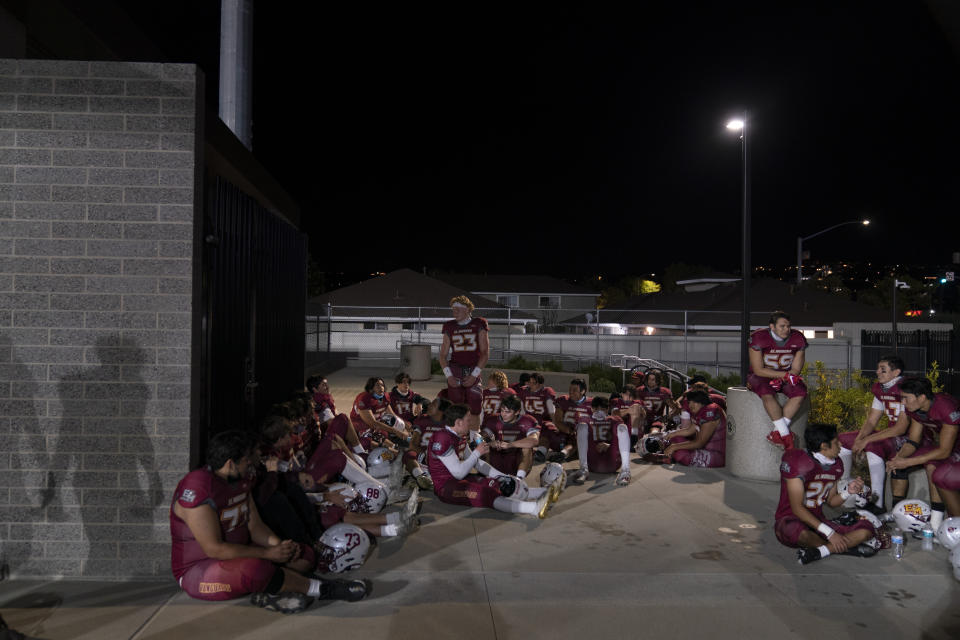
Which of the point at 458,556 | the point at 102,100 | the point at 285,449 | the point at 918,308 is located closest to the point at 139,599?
the point at 285,449

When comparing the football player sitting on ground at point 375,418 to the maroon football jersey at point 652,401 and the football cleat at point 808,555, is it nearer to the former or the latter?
the maroon football jersey at point 652,401

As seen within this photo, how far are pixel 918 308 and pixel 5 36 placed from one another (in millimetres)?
71729

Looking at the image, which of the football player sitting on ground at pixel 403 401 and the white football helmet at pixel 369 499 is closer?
the white football helmet at pixel 369 499

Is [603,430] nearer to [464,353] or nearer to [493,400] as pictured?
[493,400]

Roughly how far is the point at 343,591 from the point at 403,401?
6.40 m

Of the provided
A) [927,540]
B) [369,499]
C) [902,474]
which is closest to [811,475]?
[927,540]

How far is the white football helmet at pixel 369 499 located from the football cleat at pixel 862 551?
4211 mm

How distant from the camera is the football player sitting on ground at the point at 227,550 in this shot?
181 inches

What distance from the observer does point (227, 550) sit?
4613 millimetres

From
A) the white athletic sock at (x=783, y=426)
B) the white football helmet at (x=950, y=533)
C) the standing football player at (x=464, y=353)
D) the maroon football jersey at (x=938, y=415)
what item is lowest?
the white football helmet at (x=950, y=533)

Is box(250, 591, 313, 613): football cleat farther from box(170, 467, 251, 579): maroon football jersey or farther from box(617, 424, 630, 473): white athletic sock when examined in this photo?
box(617, 424, 630, 473): white athletic sock

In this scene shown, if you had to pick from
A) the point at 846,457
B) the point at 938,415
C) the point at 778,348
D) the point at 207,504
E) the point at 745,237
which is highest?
the point at 745,237

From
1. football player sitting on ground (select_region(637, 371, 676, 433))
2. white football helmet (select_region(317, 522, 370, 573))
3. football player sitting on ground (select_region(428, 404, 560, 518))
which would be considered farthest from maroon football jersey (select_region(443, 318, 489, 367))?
white football helmet (select_region(317, 522, 370, 573))

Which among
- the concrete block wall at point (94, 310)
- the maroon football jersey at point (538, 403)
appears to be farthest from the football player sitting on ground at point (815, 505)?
the concrete block wall at point (94, 310)
